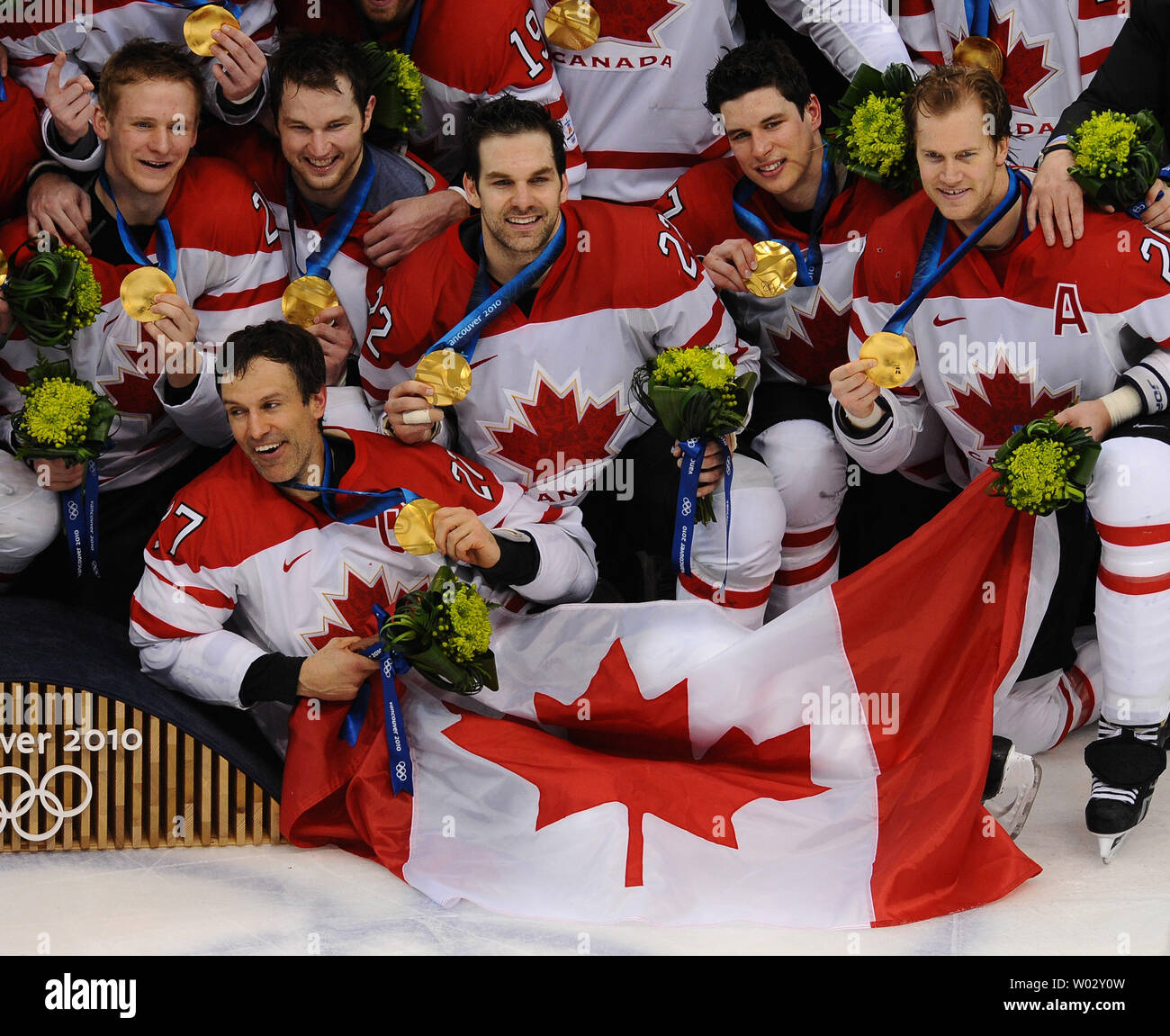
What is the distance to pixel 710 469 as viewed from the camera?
354 cm

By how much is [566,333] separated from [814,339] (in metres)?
0.60

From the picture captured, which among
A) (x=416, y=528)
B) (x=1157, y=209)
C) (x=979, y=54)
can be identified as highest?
(x=979, y=54)

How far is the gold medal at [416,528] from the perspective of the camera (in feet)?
10.6

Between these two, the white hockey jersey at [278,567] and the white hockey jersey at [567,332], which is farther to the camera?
the white hockey jersey at [567,332]

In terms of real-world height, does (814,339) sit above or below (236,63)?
below

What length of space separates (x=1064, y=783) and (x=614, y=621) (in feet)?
3.31

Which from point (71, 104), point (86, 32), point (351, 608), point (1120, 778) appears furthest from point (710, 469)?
point (86, 32)

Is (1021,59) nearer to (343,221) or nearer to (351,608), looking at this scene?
(343,221)

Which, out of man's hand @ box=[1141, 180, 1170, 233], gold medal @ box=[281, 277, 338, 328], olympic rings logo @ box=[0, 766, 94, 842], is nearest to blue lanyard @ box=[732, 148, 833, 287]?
man's hand @ box=[1141, 180, 1170, 233]

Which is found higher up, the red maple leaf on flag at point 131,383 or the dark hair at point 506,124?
the dark hair at point 506,124

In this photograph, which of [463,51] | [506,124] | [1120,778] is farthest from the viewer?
[463,51]

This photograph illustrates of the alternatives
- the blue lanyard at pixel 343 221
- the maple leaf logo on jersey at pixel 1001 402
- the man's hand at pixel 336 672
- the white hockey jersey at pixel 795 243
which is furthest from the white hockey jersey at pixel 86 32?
the maple leaf logo on jersey at pixel 1001 402

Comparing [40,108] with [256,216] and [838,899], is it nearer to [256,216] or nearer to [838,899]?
[256,216]

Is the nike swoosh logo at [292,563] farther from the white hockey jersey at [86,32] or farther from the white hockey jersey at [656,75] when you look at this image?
the white hockey jersey at [656,75]
